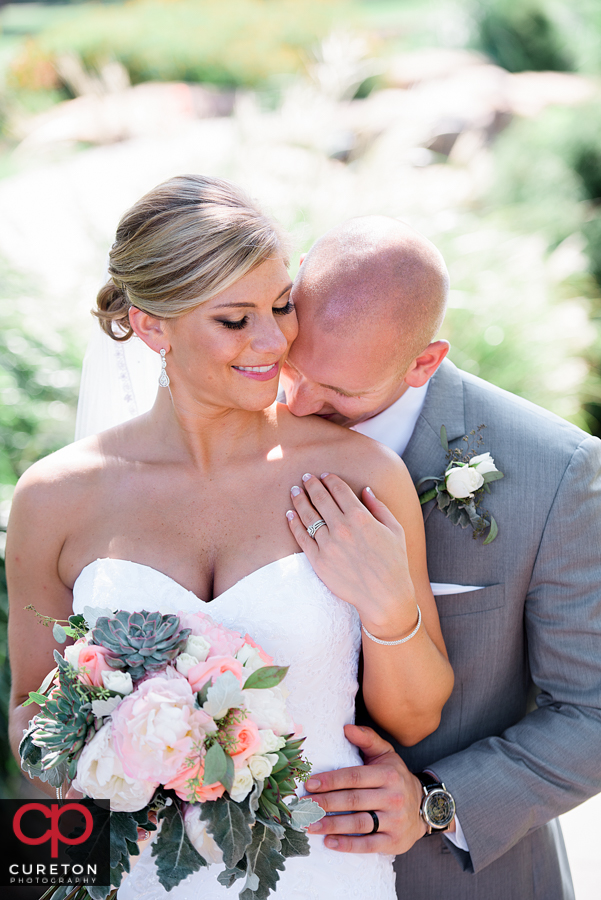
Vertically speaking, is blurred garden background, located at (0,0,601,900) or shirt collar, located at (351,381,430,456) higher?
shirt collar, located at (351,381,430,456)

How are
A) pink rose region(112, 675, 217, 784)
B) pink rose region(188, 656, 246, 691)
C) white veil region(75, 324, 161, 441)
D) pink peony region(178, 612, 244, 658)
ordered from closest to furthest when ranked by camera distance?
pink rose region(112, 675, 217, 784) → pink rose region(188, 656, 246, 691) → pink peony region(178, 612, 244, 658) → white veil region(75, 324, 161, 441)

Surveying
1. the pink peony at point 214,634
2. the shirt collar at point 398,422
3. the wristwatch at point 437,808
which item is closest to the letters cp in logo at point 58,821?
the pink peony at point 214,634

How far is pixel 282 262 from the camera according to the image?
86.6 inches

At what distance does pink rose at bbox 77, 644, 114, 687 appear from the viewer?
168 cm

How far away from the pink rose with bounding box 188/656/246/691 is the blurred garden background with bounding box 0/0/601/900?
128 cm

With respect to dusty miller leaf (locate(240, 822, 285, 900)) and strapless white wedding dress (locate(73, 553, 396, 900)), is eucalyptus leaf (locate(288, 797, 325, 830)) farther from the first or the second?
strapless white wedding dress (locate(73, 553, 396, 900))

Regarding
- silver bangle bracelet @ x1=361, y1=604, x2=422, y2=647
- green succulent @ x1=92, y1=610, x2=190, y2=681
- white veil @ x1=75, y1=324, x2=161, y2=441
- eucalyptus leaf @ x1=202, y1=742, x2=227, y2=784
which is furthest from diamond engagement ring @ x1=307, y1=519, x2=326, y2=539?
white veil @ x1=75, y1=324, x2=161, y2=441

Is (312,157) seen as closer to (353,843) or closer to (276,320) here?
(276,320)

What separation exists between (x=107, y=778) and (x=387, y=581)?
83 centimetres

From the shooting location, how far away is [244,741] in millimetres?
1617

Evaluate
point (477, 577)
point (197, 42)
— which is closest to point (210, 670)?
point (477, 577)

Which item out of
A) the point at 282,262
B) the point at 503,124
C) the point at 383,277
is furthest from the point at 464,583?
the point at 503,124

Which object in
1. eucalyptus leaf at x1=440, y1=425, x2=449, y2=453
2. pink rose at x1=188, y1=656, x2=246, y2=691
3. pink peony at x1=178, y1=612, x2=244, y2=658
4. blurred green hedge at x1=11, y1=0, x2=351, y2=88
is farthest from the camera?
blurred green hedge at x1=11, y1=0, x2=351, y2=88

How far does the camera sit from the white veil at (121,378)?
2934mm
